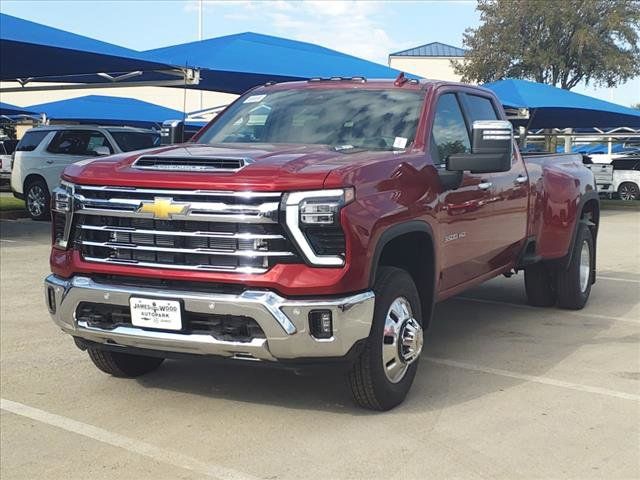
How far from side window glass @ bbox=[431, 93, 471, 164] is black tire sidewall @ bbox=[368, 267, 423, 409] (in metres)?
0.95

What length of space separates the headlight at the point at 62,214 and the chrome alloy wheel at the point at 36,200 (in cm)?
1307

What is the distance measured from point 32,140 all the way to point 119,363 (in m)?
13.6

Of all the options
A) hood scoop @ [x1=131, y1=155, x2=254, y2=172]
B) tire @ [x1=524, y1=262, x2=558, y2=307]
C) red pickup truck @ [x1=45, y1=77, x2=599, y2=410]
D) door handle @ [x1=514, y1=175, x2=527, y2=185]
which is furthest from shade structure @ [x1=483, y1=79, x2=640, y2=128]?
hood scoop @ [x1=131, y1=155, x2=254, y2=172]

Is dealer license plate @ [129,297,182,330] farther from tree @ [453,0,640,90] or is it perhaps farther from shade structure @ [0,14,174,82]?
tree @ [453,0,640,90]

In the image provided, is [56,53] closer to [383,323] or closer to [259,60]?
[259,60]

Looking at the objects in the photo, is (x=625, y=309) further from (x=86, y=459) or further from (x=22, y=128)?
(x=22, y=128)

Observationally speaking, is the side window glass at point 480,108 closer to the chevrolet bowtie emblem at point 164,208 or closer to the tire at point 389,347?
the tire at point 389,347

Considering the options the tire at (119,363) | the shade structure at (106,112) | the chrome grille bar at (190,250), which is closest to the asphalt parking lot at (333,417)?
the tire at (119,363)

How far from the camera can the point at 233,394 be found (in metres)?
4.89

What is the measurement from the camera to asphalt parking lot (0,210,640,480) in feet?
12.5

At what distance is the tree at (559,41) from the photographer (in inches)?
1393

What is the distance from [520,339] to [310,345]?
120 inches

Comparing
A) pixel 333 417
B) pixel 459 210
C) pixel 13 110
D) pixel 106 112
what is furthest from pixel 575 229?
pixel 13 110

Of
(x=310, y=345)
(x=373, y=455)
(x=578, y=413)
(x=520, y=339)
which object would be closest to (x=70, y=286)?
(x=310, y=345)
